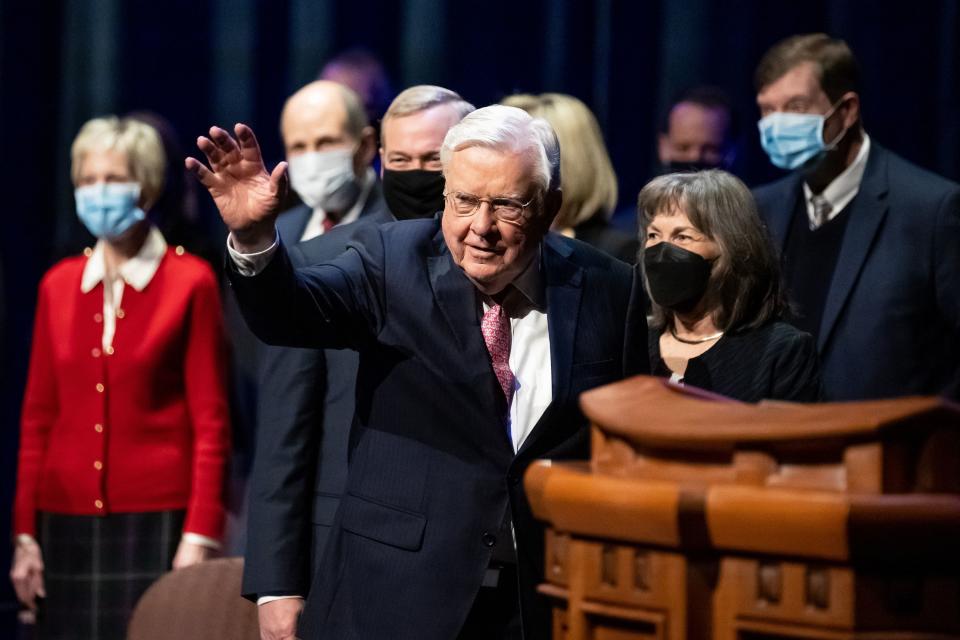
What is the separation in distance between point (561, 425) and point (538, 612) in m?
0.27

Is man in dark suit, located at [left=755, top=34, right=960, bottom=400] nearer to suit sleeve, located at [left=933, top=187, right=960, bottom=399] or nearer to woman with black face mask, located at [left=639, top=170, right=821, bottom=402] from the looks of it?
suit sleeve, located at [left=933, top=187, right=960, bottom=399]

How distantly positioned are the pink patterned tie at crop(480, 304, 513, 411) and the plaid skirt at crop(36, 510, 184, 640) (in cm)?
163

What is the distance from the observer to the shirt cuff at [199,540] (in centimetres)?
354

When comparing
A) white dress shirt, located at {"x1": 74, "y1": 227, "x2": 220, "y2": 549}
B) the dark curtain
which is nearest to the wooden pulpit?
white dress shirt, located at {"x1": 74, "y1": 227, "x2": 220, "y2": 549}

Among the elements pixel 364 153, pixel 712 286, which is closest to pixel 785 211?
pixel 364 153

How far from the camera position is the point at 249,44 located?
5.27 metres

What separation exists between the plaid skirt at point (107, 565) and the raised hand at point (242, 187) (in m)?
1.75

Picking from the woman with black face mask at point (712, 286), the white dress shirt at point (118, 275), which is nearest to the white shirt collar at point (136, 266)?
the white dress shirt at point (118, 275)

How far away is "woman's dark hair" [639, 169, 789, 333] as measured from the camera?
2.77 m

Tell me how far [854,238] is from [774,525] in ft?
8.07

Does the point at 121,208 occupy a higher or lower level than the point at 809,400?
higher

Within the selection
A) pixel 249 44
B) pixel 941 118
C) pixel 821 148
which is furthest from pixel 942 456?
pixel 249 44

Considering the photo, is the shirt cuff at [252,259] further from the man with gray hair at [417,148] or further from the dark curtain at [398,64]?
the dark curtain at [398,64]

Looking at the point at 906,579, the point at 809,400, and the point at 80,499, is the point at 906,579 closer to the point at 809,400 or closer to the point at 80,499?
the point at 809,400
